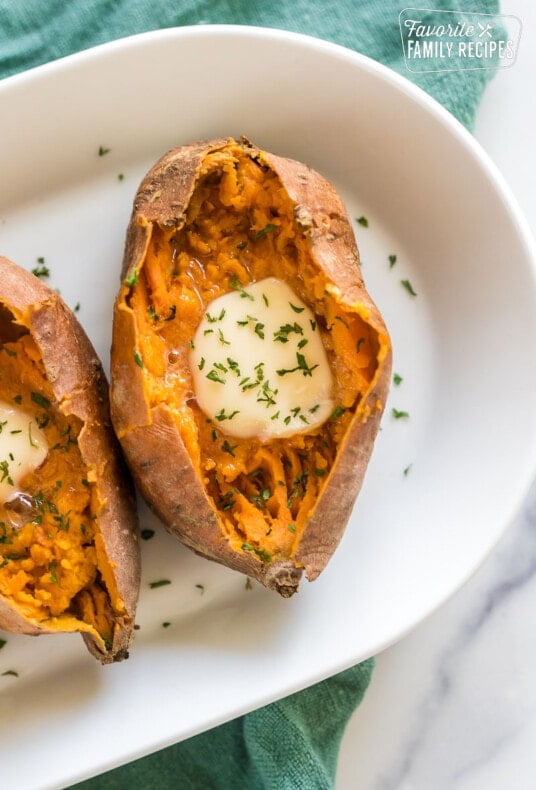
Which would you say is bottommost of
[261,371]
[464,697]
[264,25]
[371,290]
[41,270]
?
[464,697]

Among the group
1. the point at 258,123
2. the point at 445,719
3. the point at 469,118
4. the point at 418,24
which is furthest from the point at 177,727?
the point at 418,24

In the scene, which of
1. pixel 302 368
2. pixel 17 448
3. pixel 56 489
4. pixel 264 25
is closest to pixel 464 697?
pixel 302 368

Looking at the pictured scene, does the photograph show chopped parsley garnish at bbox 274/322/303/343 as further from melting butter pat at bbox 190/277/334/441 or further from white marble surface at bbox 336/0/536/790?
white marble surface at bbox 336/0/536/790

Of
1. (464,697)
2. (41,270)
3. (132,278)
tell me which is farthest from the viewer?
(464,697)

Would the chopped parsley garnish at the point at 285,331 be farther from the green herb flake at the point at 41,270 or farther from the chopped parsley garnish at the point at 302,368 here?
the green herb flake at the point at 41,270

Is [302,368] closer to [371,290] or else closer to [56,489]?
[371,290]

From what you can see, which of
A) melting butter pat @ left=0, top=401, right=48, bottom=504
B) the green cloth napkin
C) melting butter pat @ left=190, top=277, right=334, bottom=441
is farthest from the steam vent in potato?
the green cloth napkin

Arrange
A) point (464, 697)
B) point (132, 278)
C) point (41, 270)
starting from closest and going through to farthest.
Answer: point (132, 278) → point (41, 270) → point (464, 697)

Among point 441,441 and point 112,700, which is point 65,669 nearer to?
point 112,700
